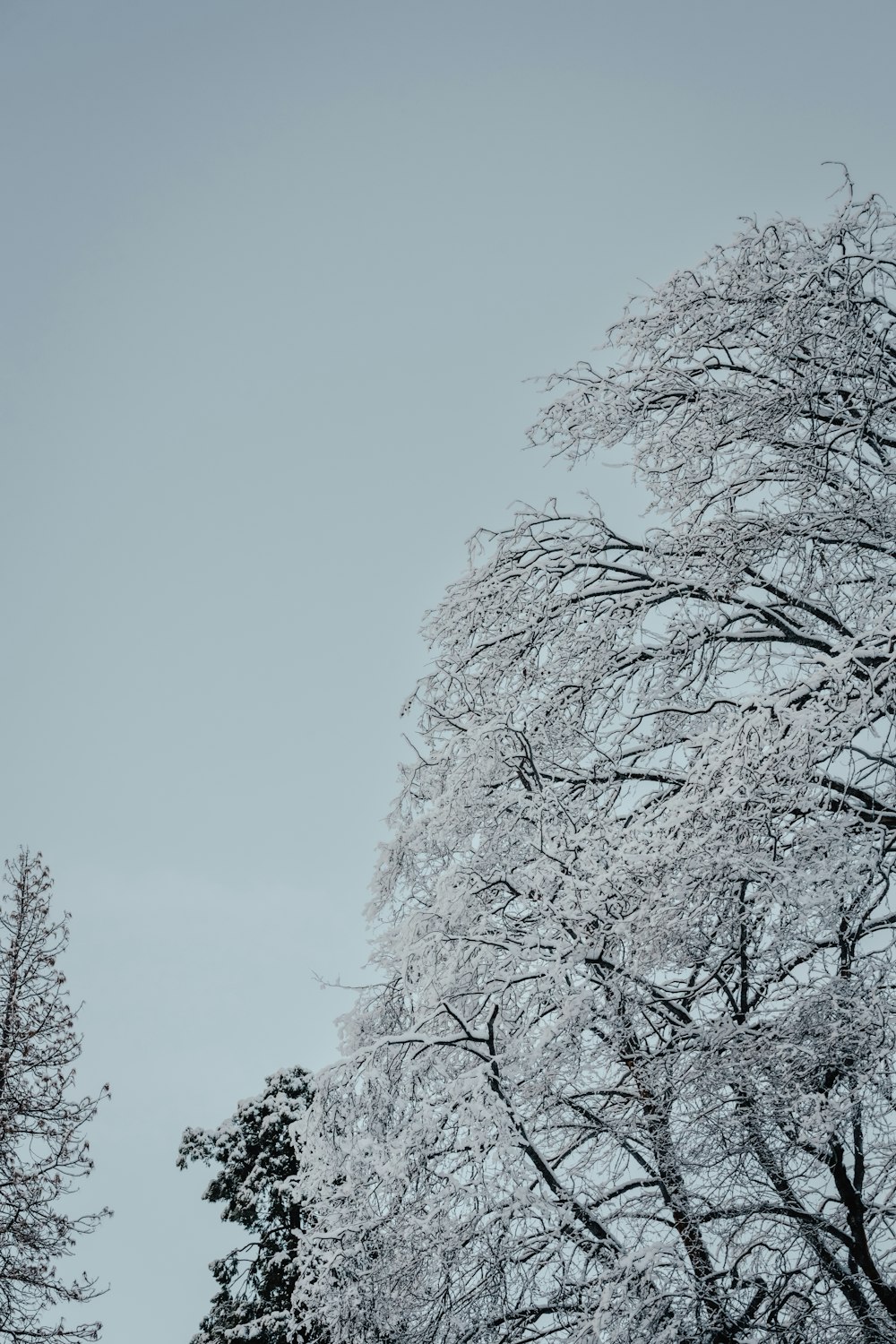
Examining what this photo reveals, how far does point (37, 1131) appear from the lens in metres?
12.1

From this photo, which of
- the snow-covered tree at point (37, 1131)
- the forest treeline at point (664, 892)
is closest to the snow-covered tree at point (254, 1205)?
the snow-covered tree at point (37, 1131)

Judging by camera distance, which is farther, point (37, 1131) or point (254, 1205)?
point (254, 1205)

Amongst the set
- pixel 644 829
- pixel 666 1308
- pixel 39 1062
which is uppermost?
pixel 39 1062

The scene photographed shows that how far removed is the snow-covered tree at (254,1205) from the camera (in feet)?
40.8

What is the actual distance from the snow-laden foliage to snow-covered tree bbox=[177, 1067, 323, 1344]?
28.2 ft

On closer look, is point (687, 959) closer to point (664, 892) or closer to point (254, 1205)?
point (664, 892)

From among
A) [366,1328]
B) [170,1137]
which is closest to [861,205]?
[366,1328]

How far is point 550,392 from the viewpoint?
20.1ft

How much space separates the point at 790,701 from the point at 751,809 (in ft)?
1.57

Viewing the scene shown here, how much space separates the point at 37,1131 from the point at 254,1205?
2.85 m

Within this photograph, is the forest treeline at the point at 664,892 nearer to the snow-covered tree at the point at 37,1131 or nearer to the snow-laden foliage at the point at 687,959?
the snow-laden foliage at the point at 687,959

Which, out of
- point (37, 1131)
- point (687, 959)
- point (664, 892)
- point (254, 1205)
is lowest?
point (687, 959)

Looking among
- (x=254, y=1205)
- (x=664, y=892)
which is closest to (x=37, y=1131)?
(x=254, y=1205)

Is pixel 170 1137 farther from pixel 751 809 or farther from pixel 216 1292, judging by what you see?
pixel 751 809
